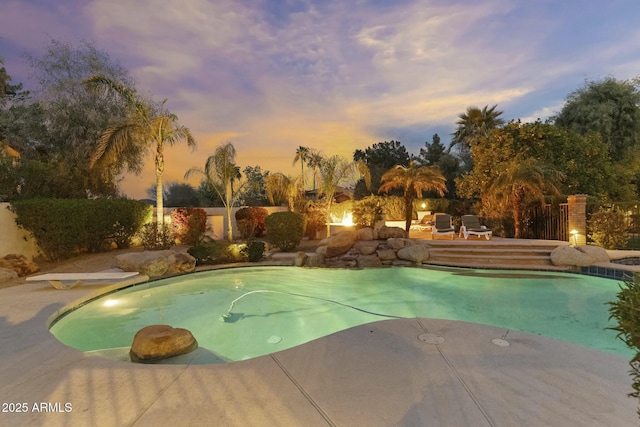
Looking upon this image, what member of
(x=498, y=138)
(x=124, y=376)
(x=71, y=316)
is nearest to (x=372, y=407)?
(x=124, y=376)

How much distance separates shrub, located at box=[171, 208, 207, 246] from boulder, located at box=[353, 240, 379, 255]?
6.54 m

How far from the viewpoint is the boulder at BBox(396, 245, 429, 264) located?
1099 centimetres

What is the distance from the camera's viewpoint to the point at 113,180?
14789 millimetres

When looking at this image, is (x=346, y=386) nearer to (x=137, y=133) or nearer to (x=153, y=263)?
(x=153, y=263)

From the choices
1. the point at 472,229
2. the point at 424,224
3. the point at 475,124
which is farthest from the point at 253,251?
the point at 475,124

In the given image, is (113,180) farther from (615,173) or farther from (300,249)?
(615,173)

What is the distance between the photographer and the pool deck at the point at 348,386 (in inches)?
93.5

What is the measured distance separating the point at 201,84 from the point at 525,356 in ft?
51.9

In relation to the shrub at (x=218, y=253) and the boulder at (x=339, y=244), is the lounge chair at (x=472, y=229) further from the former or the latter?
the shrub at (x=218, y=253)

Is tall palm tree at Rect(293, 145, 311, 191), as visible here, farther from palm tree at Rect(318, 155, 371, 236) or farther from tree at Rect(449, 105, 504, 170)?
tree at Rect(449, 105, 504, 170)

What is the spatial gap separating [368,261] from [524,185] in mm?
7617

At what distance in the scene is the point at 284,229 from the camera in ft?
43.3

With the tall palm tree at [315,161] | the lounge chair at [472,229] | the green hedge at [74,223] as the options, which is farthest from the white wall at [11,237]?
the lounge chair at [472,229]

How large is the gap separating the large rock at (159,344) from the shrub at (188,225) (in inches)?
379
